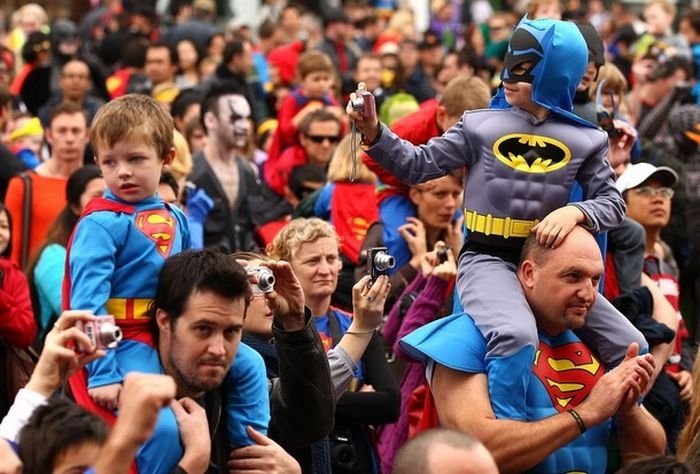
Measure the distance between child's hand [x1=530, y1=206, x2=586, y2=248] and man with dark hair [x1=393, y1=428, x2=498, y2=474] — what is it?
4.07 feet

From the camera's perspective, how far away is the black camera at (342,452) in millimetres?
6832

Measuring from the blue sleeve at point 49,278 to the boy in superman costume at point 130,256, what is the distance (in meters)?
2.50

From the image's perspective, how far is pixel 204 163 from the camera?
34.6ft

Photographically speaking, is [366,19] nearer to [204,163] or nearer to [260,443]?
[204,163]

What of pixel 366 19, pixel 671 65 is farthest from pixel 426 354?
pixel 366 19

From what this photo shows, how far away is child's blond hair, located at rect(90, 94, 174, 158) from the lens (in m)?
5.76

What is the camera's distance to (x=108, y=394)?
5.36m

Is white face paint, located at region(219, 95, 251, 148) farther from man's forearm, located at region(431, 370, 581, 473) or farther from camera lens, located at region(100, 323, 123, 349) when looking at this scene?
camera lens, located at region(100, 323, 123, 349)

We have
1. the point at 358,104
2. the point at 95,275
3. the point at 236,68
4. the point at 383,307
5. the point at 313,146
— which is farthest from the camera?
the point at 236,68

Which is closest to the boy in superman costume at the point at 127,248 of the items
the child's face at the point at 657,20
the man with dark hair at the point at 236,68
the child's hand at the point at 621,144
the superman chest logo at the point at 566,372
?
the superman chest logo at the point at 566,372

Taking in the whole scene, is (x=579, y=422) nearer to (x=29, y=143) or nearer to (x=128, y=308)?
(x=128, y=308)

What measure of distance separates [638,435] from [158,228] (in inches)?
83.1

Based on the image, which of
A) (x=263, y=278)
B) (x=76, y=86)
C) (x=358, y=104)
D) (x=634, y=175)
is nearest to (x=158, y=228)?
(x=263, y=278)

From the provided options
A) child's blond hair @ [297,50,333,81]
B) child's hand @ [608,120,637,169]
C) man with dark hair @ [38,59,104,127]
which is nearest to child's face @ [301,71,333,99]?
child's blond hair @ [297,50,333,81]
